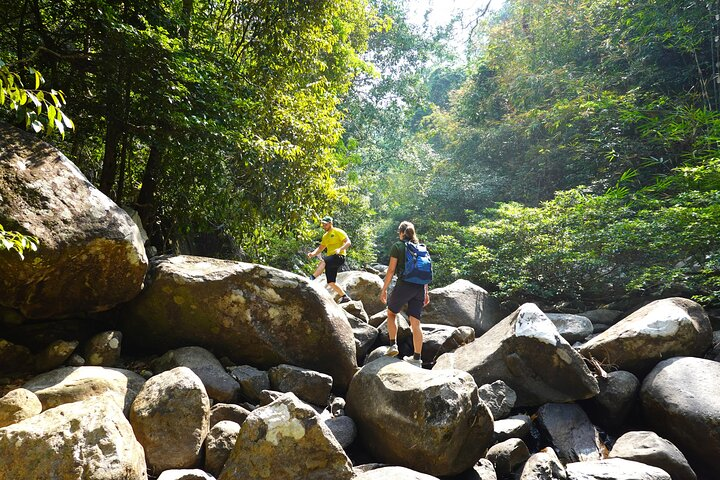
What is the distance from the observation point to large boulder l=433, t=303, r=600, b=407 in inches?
247

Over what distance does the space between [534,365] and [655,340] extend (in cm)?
179

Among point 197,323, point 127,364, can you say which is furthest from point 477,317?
point 127,364

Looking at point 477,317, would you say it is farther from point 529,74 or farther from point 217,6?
point 529,74

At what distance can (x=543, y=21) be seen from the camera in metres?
18.9

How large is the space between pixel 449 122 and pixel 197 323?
19.6 meters

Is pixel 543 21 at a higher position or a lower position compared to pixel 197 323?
higher

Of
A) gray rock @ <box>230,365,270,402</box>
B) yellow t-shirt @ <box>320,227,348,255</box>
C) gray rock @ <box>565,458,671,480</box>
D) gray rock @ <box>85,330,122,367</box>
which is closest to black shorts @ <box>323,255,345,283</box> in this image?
yellow t-shirt @ <box>320,227,348,255</box>

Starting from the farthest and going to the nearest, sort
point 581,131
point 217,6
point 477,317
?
point 581,131 < point 477,317 < point 217,6

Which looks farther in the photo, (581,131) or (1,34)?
(581,131)

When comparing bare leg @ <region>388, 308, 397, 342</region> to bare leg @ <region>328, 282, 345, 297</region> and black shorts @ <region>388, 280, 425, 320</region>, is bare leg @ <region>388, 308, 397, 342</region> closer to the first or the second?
black shorts @ <region>388, 280, 425, 320</region>

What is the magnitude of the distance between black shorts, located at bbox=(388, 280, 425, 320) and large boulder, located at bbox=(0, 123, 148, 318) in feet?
10.9

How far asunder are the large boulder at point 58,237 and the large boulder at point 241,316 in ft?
1.70

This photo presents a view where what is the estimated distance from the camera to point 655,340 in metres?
6.74

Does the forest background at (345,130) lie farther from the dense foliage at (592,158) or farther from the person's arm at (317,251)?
the person's arm at (317,251)
